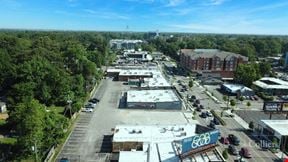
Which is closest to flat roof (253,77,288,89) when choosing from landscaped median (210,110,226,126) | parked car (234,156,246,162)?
landscaped median (210,110,226,126)

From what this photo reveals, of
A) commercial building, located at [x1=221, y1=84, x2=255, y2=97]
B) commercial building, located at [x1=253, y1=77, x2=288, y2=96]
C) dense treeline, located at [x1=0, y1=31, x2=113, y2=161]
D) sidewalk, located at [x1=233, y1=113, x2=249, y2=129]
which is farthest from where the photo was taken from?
commercial building, located at [x1=253, y1=77, x2=288, y2=96]

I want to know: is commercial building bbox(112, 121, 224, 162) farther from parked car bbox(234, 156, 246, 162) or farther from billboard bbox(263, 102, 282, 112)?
billboard bbox(263, 102, 282, 112)

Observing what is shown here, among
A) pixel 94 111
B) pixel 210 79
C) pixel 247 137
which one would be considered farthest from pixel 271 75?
pixel 94 111

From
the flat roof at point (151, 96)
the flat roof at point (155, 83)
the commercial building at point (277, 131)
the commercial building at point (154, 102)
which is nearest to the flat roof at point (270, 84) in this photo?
the flat roof at point (155, 83)

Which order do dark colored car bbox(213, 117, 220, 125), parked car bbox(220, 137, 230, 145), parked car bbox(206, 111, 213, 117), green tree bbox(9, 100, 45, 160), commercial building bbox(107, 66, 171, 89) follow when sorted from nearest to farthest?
green tree bbox(9, 100, 45, 160), parked car bbox(220, 137, 230, 145), dark colored car bbox(213, 117, 220, 125), parked car bbox(206, 111, 213, 117), commercial building bbox(107, 66, 171, 89)

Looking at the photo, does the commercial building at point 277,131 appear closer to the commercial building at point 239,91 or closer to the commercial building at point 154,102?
the commercial building at point 154,102

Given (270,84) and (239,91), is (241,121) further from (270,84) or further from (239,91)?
(270,84)

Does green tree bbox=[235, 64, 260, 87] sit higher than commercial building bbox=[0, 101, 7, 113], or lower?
higher
